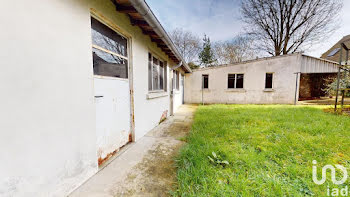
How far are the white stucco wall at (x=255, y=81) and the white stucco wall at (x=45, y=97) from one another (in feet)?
29.2

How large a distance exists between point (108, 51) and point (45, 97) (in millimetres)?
1249

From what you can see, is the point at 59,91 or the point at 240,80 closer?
the point at 59,91

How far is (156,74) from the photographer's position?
175 inches

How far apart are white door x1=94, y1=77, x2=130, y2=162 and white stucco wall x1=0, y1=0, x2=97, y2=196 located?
0.24 meters

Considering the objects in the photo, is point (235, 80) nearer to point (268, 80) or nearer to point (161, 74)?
point (268, 80)

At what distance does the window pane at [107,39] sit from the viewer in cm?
194

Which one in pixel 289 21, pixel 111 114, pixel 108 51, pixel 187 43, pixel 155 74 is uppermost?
pixel 187 43

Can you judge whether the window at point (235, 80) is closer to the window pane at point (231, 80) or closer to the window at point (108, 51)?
the window pane at point (231, 80)

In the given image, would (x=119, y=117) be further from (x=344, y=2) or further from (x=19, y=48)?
(x=344, y=2)

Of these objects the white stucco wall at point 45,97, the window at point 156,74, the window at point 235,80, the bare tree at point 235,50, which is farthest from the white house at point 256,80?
the white stucco wall at point 45,97

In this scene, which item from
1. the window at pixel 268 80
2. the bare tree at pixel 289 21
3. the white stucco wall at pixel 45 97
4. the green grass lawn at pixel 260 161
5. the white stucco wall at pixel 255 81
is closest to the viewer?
the white stucco wall at pixel 45 97

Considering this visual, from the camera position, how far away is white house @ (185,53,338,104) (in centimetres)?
834

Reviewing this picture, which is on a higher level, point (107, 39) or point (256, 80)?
point (107, 39)

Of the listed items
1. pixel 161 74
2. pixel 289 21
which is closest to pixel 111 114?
pixel 161 74
